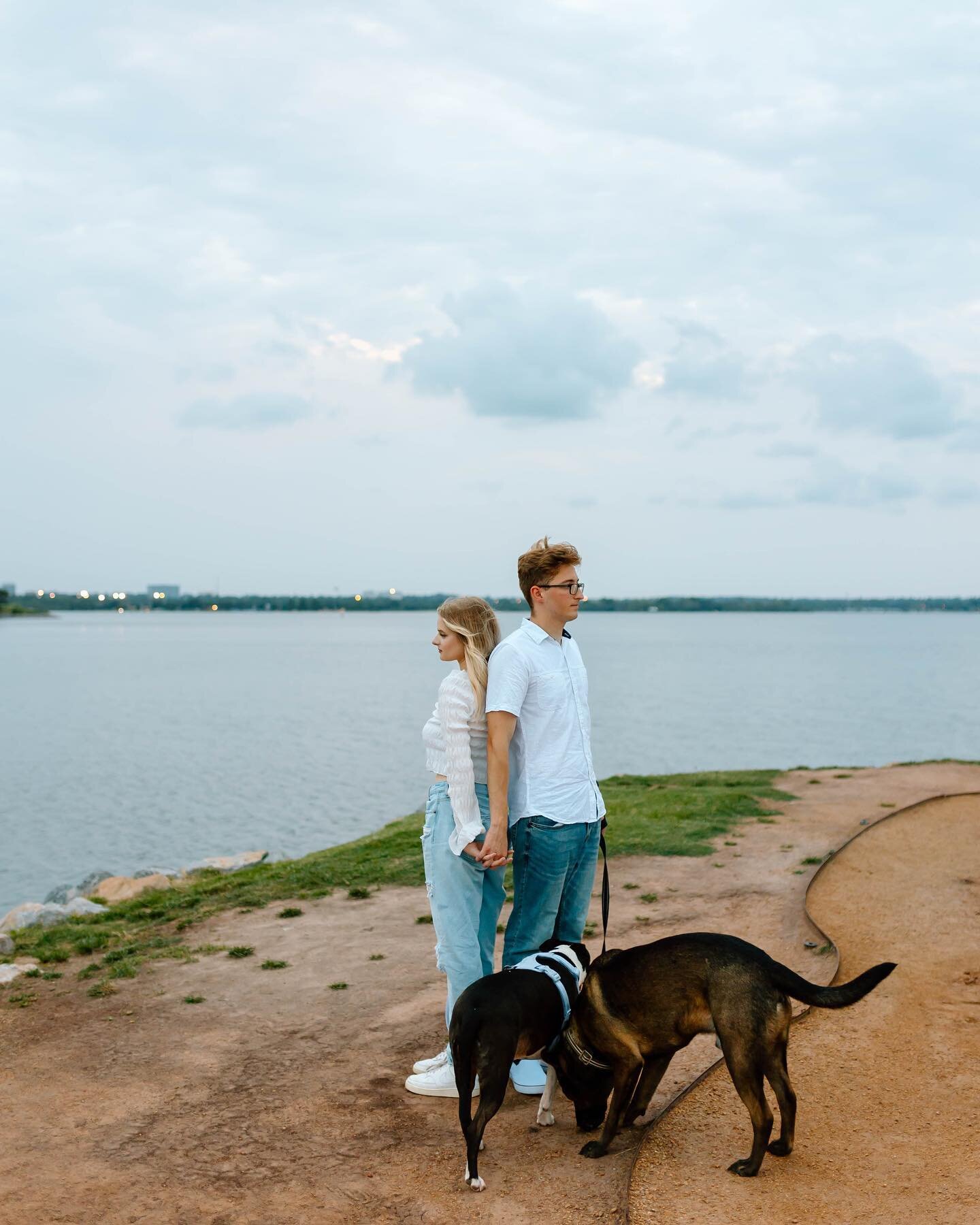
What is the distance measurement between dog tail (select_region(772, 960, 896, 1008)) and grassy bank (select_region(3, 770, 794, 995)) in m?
5.10

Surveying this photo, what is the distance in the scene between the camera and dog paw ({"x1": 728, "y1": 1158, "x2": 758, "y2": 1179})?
4.26 metres

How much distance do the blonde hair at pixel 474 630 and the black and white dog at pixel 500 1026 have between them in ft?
3.93

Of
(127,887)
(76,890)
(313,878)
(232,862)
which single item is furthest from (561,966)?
(232,862)

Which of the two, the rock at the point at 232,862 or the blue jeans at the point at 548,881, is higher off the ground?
the blue jeans at the point at 548,881

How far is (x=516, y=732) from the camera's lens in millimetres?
4832

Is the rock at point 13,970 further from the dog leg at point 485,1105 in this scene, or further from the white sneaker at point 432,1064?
the dog leg at point 485,1105

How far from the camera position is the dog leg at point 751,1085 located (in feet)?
13.3

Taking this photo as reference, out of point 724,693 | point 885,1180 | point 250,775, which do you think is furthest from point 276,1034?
point 724,693

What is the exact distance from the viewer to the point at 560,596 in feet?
15.6

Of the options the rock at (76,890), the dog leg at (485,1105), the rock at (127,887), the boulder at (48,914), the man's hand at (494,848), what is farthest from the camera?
the rock at (76,890)

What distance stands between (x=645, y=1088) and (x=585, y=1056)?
0.36 m

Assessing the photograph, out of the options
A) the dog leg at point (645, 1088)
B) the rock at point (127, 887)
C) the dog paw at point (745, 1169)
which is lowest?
the rock at point (127, 887)

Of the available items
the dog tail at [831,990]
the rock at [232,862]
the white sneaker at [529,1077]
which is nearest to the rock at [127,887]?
the rock at [232,862]

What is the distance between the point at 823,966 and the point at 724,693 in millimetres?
50146
